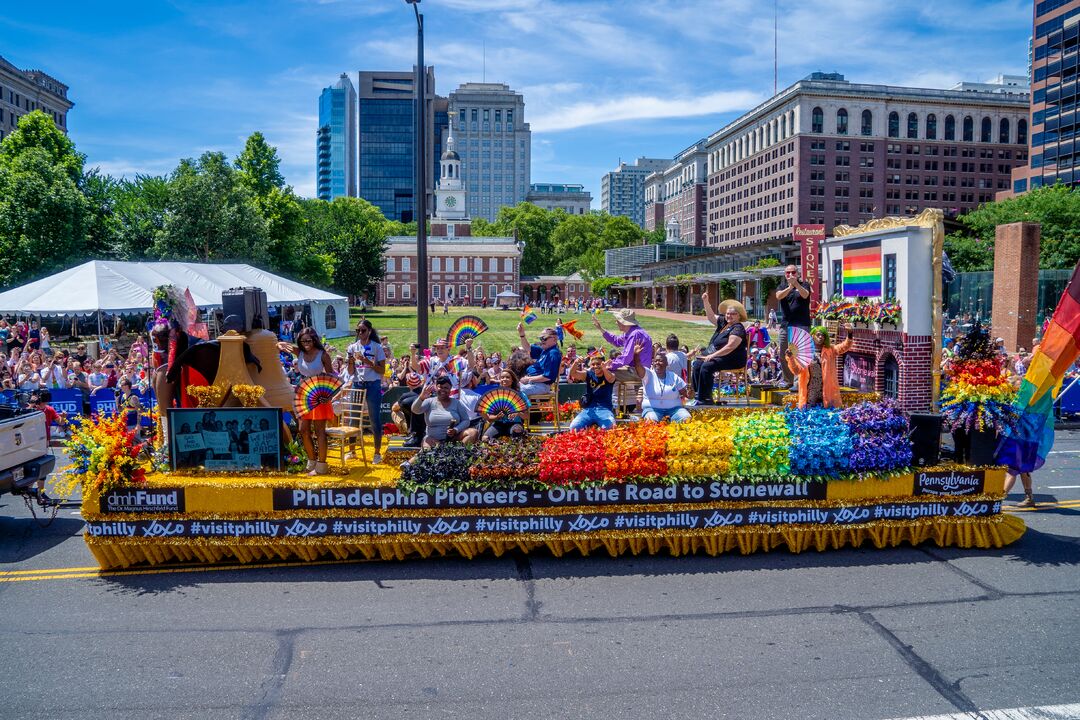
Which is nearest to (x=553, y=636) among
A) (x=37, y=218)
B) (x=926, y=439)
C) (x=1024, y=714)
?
(x=1024, y=714)

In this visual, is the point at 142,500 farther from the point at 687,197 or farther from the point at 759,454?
the point at 687,197

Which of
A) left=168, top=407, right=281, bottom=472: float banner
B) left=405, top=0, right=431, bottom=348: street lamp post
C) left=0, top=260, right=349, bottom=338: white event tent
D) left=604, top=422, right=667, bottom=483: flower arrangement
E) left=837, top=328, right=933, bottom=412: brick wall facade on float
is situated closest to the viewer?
left=604, top=422, right=667, bottom=483: flower arrangement

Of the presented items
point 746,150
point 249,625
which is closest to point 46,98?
point 746,150

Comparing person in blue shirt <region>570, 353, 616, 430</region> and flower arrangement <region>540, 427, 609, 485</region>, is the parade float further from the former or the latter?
person in blue shirt <region>570, 353, 616, 430</region>

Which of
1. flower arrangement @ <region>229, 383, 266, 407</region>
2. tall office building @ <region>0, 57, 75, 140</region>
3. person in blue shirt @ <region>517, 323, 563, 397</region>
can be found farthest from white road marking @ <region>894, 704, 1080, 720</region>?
tall office building @ <region>0, 57, 75, 140</region>

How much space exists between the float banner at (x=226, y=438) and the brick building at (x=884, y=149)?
335ft

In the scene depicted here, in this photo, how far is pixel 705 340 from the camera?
3709cm

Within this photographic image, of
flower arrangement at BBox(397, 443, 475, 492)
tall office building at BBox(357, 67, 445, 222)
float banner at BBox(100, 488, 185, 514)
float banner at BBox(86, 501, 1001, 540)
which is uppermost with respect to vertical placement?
tall office building at BBox(357, 67, 445, 222)

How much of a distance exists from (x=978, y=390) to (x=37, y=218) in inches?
1657

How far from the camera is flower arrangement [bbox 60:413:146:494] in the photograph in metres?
7.50

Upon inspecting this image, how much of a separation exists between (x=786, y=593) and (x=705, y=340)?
30.8 meters

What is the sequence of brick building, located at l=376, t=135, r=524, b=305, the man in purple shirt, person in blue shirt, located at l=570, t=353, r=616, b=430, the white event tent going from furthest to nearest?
brick building, located at l=376, t=135, r=524, b=305, the white event tent, the man in purple shirt, person in blue shirt, located at l=570, t=353, r=616, b=430

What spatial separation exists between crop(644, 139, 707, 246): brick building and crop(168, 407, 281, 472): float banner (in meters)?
143

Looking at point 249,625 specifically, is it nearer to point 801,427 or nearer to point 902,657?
point 902,657
